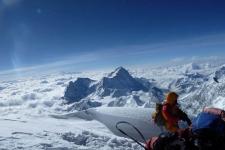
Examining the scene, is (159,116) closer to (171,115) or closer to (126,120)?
(171,115)

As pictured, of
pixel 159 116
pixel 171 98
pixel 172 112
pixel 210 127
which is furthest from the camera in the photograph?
pixel 159 116

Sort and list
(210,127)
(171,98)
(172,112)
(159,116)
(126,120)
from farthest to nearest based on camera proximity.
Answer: (126,120) → (159,116) → (172,112) → (171,98) → (210,127)

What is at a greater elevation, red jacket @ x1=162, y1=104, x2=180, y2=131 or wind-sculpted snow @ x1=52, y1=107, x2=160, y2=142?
red jacket @ x1=162, y1=104, x2=180, y2=131

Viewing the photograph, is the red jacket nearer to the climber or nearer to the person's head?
the climber

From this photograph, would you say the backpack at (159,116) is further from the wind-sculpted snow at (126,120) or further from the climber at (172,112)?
the wind-sculpted snow at (126,120)

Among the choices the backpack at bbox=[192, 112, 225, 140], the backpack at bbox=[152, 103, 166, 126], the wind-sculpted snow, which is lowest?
the wind-sculpted snow

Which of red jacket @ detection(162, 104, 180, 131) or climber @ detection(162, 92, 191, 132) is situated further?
red jacket @ detection(162, 104, 180, 131)

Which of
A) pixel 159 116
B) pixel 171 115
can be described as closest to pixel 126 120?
pixel 159 116

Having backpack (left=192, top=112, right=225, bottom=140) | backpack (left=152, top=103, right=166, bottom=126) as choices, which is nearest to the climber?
backpack (left=152, top=103, right=166, bottom=126)

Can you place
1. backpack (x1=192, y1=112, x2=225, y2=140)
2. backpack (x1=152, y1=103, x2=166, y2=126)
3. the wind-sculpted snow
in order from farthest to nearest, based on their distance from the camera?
the wind-sculpted snow
backpack (x1=152, y1=103, x2=166, y2=126)
backpack (x1=192, y1=112, x2=225, y2=140)

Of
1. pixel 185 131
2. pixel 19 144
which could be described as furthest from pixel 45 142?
pixel 185 131

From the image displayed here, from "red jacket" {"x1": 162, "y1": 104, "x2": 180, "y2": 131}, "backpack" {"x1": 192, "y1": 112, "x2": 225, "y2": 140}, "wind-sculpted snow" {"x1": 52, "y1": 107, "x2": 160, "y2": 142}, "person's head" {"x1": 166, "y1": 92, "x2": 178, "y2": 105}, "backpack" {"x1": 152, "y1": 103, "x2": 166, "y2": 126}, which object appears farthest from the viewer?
"wind-sculpted snow" {"x1": 52, "y1": 107, "x2": 160, "y2": 142}

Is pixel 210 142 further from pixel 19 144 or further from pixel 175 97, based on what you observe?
pixel 19 144
